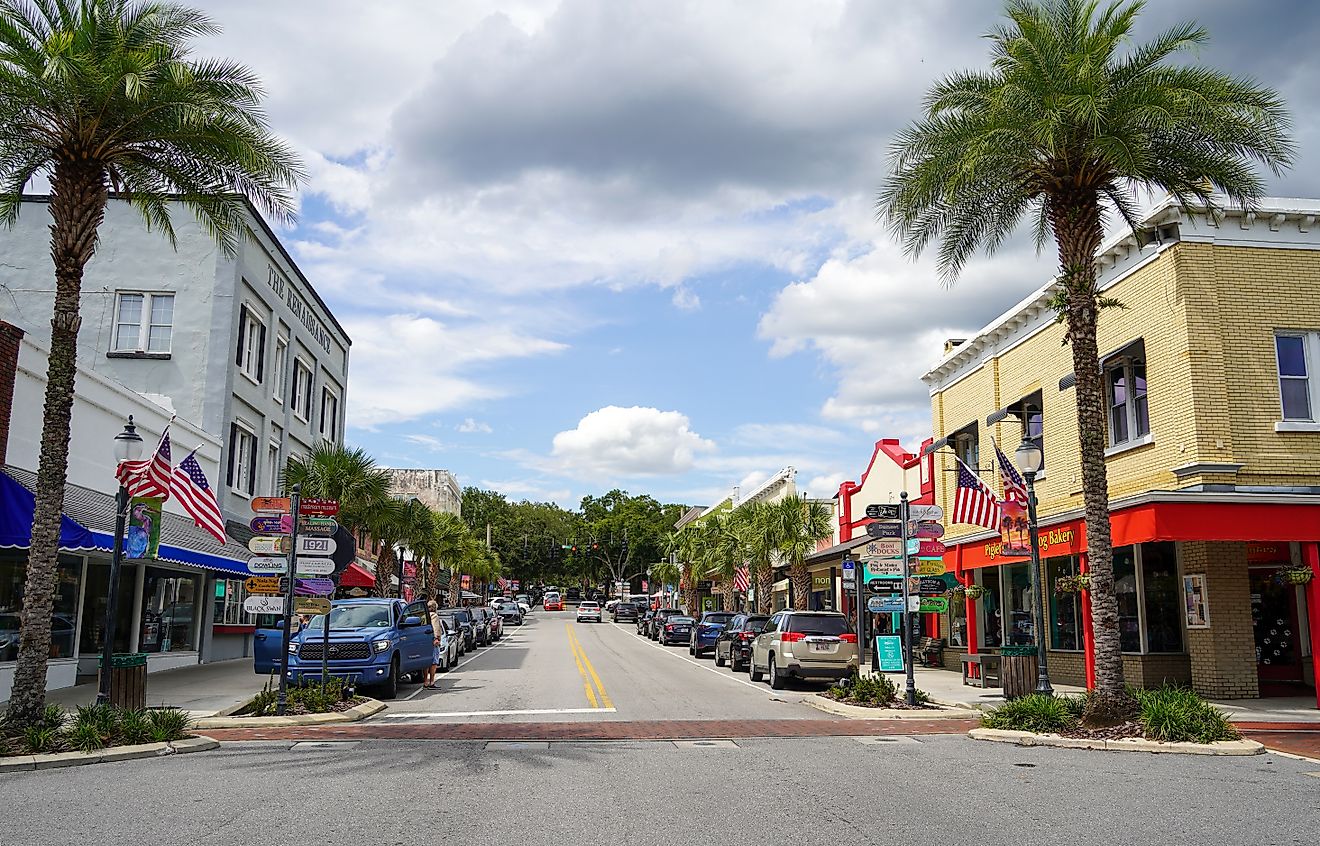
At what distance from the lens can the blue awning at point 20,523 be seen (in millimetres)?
15844

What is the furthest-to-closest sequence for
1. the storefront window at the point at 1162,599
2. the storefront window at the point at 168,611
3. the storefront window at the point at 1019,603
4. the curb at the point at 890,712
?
the storefront window at the point at 168,611
the storefront window at the point at 1019,603
the storefront window at the point at 1162,599
the curb at the point at 890,712

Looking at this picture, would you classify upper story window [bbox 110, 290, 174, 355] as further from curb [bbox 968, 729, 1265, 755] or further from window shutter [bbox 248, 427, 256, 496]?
curb [bbox 968, 729, 1265, 755]

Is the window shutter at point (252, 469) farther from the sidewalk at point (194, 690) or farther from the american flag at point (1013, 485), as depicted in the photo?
the american flag at point (1013, 485)

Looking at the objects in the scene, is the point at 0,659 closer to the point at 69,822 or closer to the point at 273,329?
the point at 69,822

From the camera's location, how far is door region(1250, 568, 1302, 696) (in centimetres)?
1970

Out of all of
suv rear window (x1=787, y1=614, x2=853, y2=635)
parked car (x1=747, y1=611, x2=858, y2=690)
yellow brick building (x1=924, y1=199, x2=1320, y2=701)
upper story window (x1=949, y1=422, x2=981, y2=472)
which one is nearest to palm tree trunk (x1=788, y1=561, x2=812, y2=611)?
upper story window (x1=949, y1=422, x2=981, y2=472)

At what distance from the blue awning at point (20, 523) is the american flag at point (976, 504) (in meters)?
16.5

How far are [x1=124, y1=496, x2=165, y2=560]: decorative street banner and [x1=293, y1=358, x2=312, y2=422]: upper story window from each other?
58.8ft

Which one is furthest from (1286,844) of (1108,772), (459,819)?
(459,819)

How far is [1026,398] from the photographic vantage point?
2441cm

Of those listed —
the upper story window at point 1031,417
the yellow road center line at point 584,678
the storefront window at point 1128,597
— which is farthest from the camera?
the upper story window at point 1031,417

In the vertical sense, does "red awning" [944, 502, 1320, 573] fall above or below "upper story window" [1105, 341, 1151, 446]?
below

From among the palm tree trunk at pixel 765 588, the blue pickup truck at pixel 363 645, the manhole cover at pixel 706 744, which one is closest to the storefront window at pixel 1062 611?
Result: the manhole cover at pixel 706 744

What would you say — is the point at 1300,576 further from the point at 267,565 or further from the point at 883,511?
the point at 267,565
